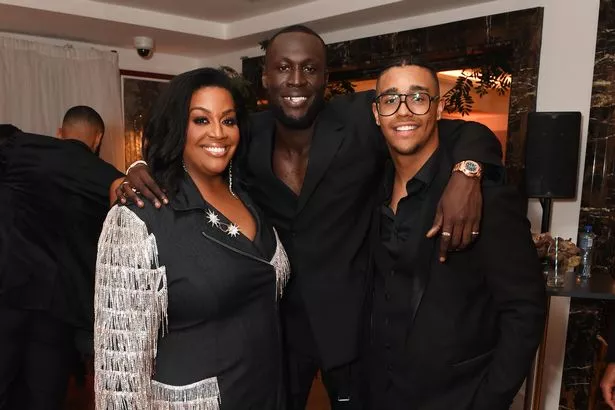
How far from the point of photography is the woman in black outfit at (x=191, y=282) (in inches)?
48.6

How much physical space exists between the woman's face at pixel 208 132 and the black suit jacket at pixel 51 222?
1.11m

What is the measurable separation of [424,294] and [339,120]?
26.3 inches

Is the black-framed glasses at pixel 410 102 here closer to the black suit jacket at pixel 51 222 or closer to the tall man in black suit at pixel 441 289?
the tall man in black suit at pixel 441 289

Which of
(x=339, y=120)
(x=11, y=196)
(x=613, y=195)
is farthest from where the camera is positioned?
(x=613, y=195)

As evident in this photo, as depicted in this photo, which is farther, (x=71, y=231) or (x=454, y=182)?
(x=71, y=231)

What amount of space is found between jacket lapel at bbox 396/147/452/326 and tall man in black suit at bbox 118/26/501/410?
31 cm

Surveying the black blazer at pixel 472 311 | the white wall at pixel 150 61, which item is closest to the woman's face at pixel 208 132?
the black blazer at pixel 472 311

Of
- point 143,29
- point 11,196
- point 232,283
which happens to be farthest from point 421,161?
point 143,29

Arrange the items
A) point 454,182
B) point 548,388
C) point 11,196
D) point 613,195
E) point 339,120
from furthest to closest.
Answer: point 548,388
point 613,195
point 11,196
point 339,120
point 454,182

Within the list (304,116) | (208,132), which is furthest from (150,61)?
(208,132)

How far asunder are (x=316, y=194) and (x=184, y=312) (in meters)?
0.58

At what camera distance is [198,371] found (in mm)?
1322

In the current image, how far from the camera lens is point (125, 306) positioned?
1229 millimetres

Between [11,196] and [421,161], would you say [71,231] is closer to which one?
[11,196]
